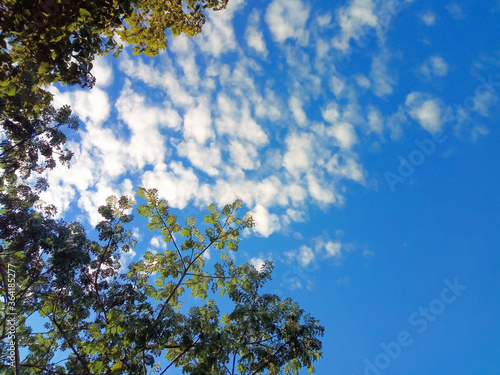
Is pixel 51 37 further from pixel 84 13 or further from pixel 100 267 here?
pixel 100 267

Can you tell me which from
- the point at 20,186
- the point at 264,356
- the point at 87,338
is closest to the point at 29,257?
the point at 20,186

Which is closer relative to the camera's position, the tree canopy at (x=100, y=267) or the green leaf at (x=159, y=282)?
the tree canopy at (x=100, y=267)

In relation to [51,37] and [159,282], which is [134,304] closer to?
[159,282]

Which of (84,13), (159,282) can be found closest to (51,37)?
(84,13)

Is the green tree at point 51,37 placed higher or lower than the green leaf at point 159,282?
higher

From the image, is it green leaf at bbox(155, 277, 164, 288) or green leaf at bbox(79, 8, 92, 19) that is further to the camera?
green leaf at bbox(155, 277, 164, 288)

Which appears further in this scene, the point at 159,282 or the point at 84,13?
the point at 159,282

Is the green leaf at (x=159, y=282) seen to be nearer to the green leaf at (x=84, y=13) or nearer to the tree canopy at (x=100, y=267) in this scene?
the tree canopy at (x=100, y=267)

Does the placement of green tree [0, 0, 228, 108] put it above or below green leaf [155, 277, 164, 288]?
above

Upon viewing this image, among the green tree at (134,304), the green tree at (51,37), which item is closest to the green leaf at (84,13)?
the green tree at (51,37)

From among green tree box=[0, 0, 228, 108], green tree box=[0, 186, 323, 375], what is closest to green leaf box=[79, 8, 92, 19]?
green tree box=[0, 0, 228, 108]

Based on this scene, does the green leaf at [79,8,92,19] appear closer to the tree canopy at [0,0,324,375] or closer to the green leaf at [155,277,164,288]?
the tree canopy at [0,0,324,375]

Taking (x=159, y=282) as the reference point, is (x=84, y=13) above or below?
above

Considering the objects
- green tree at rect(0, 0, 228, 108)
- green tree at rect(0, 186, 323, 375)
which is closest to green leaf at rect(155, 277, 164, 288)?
green tree at rect(0, 186, 323, 375)
